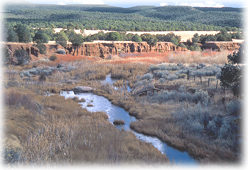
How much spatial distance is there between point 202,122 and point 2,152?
277 inches

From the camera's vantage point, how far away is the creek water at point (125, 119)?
7.64 metres

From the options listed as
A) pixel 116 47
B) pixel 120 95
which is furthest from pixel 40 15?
pixel 120 95

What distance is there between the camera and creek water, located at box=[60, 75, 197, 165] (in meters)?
7.64

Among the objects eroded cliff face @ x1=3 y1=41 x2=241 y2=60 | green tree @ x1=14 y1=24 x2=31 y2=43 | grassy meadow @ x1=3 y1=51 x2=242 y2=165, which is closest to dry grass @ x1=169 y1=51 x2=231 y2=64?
Answer: eroded cliff face @ x1=3 y1=41 x2=241 y2=60

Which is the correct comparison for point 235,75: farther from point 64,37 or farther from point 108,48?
point 64,37

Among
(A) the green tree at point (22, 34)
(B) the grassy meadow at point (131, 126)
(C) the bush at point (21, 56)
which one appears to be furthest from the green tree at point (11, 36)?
(B) the grassy meadow at point (131, 126)

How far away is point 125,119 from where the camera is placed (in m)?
11.7

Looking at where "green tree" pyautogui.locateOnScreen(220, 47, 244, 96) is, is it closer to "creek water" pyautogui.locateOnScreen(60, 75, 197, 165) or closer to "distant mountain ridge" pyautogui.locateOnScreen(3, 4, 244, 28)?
"creek water" pyautogui.locateOnScreen(60, 75, 197, 165)

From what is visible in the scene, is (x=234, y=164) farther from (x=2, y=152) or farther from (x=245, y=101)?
(x=2, y=152)

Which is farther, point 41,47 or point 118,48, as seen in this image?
point 118,48

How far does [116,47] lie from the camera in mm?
41719

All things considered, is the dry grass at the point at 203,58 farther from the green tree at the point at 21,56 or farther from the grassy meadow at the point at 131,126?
the green tree at the point at 21,56

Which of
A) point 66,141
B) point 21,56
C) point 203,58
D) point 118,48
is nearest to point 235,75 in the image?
point 66,141

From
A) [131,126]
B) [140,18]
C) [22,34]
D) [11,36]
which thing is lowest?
[131,126]
